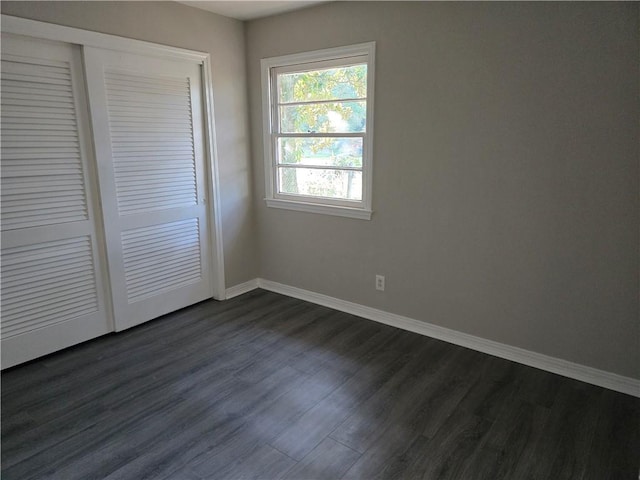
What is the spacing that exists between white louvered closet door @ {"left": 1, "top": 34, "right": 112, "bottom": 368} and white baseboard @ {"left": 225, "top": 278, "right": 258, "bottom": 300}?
46.6 inches

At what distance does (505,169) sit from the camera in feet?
8.09

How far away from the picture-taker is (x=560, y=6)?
7.06ft

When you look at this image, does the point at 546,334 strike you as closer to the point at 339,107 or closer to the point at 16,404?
the point at 339,107

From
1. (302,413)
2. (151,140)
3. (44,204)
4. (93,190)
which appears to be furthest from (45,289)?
(302,413)

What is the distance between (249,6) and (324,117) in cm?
101

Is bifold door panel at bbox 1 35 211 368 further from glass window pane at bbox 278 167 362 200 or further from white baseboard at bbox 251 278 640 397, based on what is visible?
white baseboard at bbox 251 278 640 397

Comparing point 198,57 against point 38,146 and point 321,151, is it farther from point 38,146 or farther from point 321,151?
point 38,146

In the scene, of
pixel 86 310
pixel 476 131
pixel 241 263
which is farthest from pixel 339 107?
pixel 86 310

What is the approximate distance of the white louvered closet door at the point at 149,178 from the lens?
2760 mm

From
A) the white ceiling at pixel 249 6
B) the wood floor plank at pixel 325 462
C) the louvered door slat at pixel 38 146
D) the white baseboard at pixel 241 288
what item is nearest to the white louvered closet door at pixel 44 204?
the louvered door slat at pixel 38 146

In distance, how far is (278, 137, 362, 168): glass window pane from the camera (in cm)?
315

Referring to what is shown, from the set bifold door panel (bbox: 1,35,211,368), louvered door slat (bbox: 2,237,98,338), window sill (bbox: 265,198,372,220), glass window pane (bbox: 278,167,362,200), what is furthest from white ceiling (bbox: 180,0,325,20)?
louvered door slat (bbox: 2,237,98,338)

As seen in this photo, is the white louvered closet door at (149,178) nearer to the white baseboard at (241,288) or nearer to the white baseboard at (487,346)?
the white baseboard at (241,288)

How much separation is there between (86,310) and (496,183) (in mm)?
2934
